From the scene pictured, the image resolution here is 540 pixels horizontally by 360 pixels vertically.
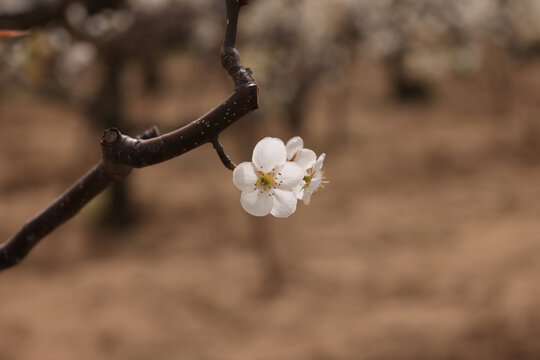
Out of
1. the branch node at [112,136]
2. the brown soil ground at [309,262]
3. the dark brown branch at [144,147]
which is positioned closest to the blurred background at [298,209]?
the brown soil ground at [309,262]

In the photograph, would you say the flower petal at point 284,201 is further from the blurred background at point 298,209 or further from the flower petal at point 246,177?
the blurred background at point 298,209

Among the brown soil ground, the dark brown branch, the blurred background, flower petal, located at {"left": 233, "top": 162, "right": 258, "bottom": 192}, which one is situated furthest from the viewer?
the brown soil ground

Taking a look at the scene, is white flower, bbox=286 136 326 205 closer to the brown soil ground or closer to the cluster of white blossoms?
the cluster of white blossoms

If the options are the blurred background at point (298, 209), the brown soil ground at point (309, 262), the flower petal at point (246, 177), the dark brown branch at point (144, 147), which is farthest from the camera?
the brown soil ground at point (309, 262)

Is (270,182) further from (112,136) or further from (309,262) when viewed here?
(309,262)

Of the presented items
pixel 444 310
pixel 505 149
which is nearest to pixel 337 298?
pixel 444 310

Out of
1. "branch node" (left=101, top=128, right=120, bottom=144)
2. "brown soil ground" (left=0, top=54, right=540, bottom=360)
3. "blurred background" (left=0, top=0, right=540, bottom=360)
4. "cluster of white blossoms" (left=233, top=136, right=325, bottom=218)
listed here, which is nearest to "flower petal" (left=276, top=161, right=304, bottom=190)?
"cluster of white blossoms" (left=233, top=136, right=325, bottom=218)

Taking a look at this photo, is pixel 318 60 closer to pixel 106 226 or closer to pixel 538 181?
pixel 538 181
